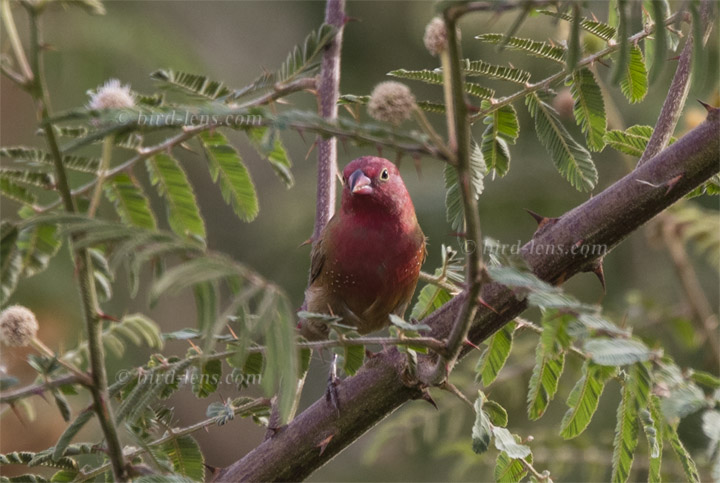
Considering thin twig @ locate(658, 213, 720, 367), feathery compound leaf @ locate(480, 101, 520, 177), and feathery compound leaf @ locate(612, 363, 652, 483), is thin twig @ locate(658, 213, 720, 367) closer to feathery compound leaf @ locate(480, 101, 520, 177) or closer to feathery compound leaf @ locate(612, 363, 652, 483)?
feathery compound leaf @ locate(480, 101, 520, 177)

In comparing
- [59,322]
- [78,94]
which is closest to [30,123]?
[78,94]

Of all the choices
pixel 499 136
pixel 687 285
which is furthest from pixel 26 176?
pixel 687 285

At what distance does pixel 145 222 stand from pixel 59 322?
207 inches

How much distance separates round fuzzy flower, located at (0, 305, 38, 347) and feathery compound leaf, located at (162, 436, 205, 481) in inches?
23.9

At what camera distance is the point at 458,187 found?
2.52 meters

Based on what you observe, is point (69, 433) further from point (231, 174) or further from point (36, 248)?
point (231, 174)

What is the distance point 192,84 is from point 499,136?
99 cm

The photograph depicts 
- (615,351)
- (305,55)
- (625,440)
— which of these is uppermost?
(305,55)

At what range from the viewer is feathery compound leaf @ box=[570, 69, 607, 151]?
268 cm

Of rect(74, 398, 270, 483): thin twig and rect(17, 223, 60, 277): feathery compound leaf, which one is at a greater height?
rect(17, 223, 60, 277): feathery compound leaf

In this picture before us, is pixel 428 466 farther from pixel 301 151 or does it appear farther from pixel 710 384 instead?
pixel 710 384

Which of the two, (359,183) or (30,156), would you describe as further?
(359,183)

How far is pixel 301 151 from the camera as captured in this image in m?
12.7

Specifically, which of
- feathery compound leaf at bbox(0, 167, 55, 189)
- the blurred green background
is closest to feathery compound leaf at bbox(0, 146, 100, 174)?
feathery compound leaf at bbox(0, 167, 55, 189)
